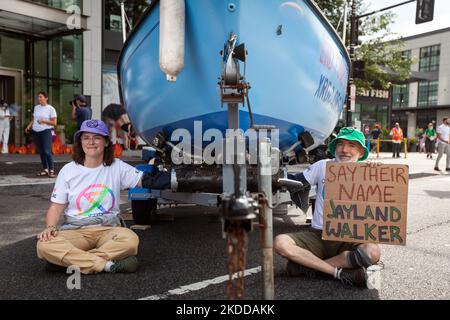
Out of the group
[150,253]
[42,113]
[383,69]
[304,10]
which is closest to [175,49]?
[304,10]

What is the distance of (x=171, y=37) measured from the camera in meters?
3.46

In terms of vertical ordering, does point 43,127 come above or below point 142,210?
above

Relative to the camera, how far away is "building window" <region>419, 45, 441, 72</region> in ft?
151

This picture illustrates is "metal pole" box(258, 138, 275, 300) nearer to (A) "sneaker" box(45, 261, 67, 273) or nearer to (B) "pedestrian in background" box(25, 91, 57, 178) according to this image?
(A) "sneaker" box(45, 261, 67, 273)

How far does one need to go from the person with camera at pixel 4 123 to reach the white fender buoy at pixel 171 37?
11.2m

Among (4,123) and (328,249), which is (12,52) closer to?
(4,123)

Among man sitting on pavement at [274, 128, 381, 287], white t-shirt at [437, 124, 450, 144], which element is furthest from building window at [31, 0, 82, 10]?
A: man sitting on pavement at [274, 128, 381, 287]

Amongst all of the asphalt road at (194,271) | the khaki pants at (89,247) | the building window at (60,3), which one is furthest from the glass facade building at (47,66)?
the khaki pants at (89,247)

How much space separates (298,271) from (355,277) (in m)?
0.38

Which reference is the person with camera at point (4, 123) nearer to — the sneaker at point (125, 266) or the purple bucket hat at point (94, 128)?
the purple bucket hat at point (94, 128)

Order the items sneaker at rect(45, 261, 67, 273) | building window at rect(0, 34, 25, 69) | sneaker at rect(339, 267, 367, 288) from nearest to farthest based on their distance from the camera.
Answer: sneaker at rect(339, 267, 367, 288) < sneaker at rect(45, 261, 67, 273) < building window at rect(0, 34, 25, 69)

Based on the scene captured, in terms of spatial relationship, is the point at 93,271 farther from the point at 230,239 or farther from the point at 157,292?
the point at 230,239

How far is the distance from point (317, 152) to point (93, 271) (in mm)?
3201

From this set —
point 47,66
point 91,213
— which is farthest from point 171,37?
point 47,66
